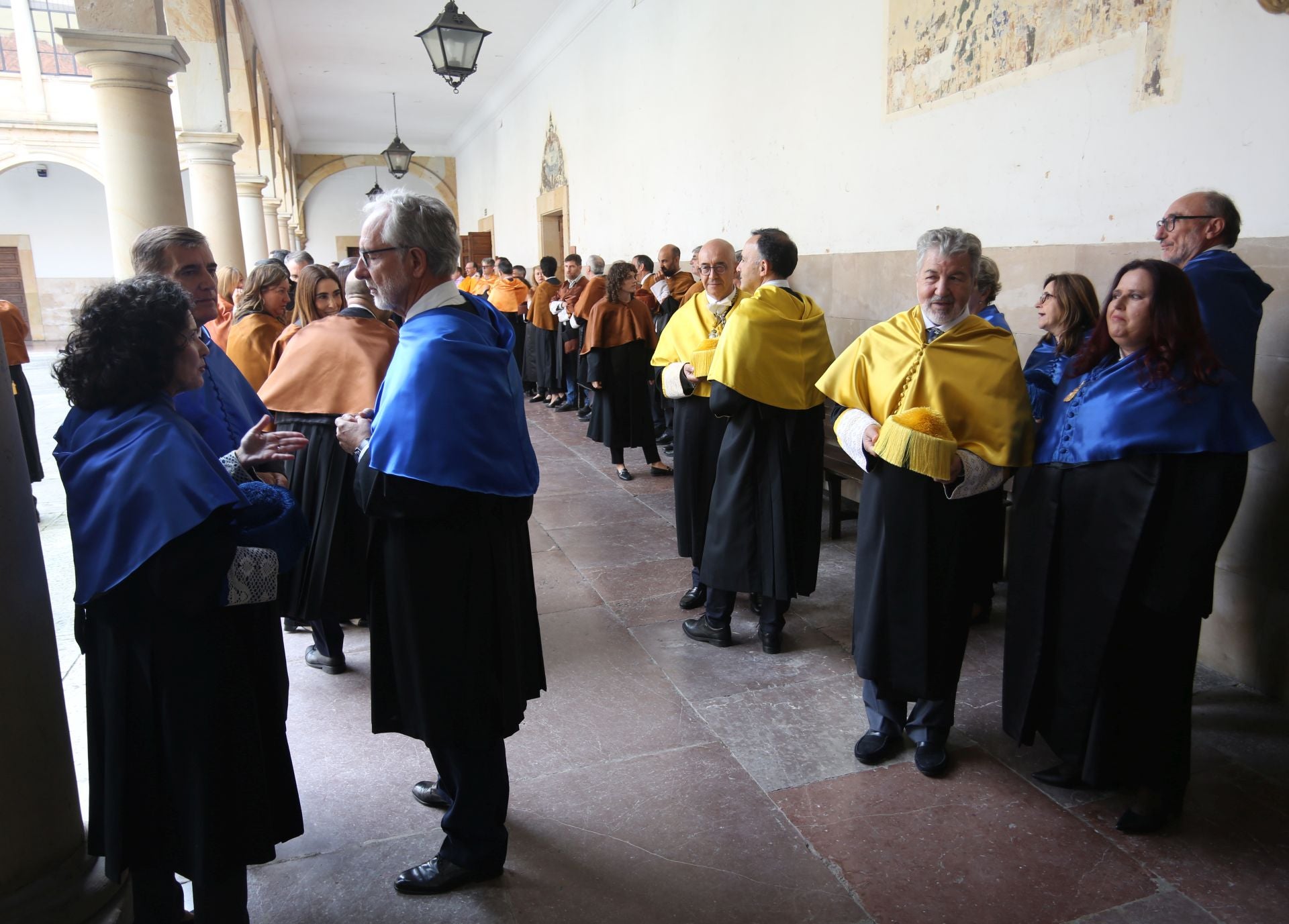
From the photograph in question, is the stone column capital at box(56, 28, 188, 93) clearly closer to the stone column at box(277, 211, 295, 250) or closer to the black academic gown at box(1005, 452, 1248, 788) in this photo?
the black academic gown at box(1005, 452, 1248, 788)

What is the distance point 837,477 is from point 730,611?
5.85ft

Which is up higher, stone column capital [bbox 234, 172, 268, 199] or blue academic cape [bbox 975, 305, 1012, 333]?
stone column capital [bbox 234, 172, 268, 199]

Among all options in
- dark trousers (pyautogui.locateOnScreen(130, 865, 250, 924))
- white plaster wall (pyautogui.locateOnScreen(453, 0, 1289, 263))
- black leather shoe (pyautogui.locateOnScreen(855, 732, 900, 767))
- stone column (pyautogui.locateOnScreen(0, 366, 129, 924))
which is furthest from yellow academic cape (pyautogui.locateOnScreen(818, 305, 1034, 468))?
stone column (pyautogui.locateOnScreen(0, 366, 129, 924))

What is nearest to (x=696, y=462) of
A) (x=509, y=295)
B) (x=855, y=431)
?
(x=855, y=431)

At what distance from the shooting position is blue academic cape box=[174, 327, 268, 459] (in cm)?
232

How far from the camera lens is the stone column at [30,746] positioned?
1757mm

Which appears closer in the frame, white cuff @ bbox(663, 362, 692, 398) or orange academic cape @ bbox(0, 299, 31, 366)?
white cuff @ bbox(663, 362, 692, 398)

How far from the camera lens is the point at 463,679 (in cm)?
208

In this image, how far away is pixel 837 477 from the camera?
5234mm

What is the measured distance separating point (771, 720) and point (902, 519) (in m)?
Result: 0.93

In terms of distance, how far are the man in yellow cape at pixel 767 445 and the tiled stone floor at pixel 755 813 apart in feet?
1.10

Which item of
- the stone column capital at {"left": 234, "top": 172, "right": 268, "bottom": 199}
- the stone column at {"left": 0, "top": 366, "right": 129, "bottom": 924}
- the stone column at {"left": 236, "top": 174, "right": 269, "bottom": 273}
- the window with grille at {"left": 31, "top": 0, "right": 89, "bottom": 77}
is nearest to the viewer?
the stone column at {"left": 0, "top": 366, "right": 129, "bottom": 924}

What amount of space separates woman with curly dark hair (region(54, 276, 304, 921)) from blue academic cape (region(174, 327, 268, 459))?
560 millimetres

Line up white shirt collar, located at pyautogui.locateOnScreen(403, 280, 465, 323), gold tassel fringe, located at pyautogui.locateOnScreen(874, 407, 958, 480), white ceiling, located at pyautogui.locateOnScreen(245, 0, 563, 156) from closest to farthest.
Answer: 1. white shirt collar, located at pyautogui.locateOnScreen(403, 280, 465, 323)
2. gold tassel fringe, located at pyautogui.locateOnScreen(874, 407, 958, 480)
3. white ceiling, located at pyautogui.locateOnScreen(245, 0, 563, 156)
